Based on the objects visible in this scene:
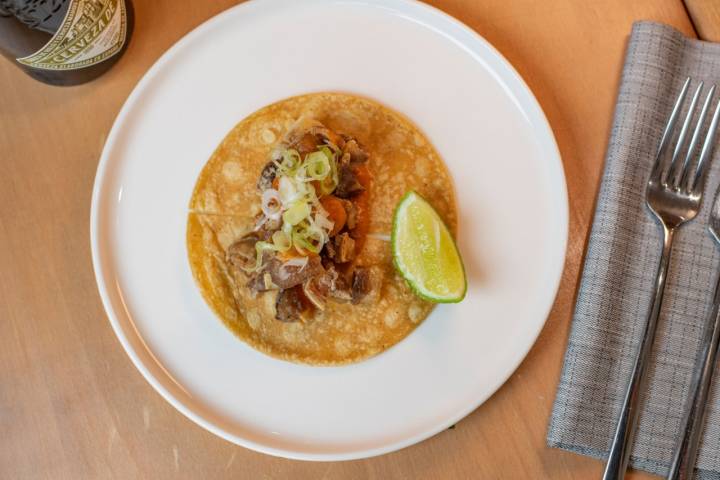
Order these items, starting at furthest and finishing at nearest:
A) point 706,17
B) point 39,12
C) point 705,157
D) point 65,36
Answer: point 706,17 → point 705,157 → point 65,36 → point 39,12

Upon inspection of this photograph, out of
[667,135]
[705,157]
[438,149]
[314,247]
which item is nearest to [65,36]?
[314,247]

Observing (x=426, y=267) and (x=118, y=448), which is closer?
(x=426, y=267)

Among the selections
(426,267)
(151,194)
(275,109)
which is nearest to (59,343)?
(151,194)

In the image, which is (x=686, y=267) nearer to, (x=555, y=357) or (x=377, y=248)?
(x=555, y=357)

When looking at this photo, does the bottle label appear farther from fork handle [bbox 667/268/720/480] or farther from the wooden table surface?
fork handle [bbox 667/268/720/480]

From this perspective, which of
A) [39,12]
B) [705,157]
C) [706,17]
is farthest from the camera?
[706,17]

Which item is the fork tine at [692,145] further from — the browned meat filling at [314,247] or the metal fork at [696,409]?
the browned meat filling at [314,247]

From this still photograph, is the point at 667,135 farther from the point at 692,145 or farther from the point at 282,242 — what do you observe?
the point at 282,242
